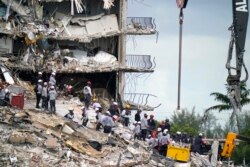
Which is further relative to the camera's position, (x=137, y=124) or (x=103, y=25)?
(x=103, y=25)

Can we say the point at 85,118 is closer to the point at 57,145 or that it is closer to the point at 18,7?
the point at 57,145

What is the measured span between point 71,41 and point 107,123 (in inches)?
597

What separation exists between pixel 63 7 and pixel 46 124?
1689cm

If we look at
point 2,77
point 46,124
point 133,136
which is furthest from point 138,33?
point 46,124

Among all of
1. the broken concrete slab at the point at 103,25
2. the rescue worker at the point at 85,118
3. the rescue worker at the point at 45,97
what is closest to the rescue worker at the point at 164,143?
the rescue worker at the point at 85,118

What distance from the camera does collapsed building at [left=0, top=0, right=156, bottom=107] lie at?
159 ft

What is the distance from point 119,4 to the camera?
175ft

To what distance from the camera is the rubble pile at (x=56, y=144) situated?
1291 inches

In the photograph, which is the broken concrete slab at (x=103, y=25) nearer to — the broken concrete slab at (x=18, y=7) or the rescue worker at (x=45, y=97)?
the broken concrete slab at (x=18, y=7)

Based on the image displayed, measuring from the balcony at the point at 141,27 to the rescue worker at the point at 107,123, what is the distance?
16058 mm

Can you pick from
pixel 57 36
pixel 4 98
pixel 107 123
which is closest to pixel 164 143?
pixel 107 123

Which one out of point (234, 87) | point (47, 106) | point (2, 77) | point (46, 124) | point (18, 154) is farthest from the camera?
point (2, 77)

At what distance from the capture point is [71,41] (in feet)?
169

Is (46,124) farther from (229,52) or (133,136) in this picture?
(229,52)
